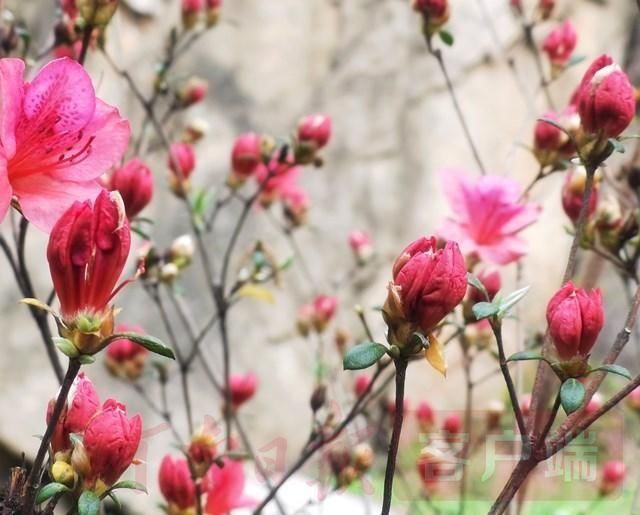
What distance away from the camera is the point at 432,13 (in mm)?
1005

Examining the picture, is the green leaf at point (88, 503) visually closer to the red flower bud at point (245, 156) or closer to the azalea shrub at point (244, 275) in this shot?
the azalea shrub at point (244, 275)

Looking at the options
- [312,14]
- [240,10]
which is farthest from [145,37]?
[312,14]

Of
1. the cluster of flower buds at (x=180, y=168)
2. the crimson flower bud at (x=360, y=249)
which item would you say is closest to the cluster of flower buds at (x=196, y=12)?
the cluster of flower buds at (x=180, y=168)

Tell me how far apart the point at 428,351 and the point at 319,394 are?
18.5 inches

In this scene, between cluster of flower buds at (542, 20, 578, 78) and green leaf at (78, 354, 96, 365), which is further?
cluster of flower buds at (542, 20, 578, 78)

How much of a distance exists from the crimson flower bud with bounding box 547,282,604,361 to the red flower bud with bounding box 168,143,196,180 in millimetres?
792

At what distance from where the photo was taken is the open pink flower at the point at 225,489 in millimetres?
880

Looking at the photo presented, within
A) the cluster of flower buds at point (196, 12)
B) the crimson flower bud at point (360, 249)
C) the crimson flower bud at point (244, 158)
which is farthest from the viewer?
the crimson flower bud at point (360, 249)

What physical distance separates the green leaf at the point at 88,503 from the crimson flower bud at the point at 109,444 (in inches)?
0.4

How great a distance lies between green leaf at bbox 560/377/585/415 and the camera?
53cm

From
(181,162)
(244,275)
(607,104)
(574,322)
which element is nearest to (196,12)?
(181,162)

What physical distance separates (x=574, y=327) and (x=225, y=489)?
459 mm

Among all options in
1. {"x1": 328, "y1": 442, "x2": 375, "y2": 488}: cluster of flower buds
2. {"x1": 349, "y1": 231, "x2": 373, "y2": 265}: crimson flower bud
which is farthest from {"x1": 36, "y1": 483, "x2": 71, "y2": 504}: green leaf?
{"x1": 349, "y1": 231, "x2": 373, "y2": 265}: crimson flower bud

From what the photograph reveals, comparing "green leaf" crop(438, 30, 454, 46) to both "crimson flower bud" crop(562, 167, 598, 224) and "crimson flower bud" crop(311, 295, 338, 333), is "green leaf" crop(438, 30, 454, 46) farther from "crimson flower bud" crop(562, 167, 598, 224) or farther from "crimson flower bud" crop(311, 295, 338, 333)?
"crimson flower bud" crop(311, 295, 338, 333)
